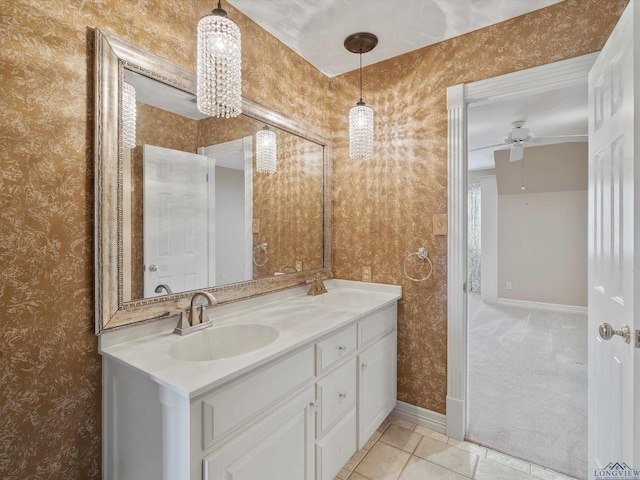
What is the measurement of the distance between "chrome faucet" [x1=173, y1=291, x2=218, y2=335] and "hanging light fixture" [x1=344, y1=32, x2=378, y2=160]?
1.28 meters

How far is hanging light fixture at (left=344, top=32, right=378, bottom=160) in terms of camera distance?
6.62 ft

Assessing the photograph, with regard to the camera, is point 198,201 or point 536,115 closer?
point 198,201

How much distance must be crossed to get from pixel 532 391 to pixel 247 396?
2.60 m

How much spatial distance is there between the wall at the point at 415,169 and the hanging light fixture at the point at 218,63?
4.17 ft

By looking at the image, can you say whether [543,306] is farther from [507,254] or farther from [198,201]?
[198,201]

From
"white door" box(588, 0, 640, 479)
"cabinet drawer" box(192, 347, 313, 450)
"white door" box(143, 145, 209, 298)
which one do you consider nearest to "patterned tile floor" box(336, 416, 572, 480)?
"white door" box(588, 0, 640, 479)

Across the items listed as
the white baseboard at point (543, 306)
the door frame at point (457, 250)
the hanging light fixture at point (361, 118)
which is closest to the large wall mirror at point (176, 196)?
the hanging light fixture at point (361, 118)

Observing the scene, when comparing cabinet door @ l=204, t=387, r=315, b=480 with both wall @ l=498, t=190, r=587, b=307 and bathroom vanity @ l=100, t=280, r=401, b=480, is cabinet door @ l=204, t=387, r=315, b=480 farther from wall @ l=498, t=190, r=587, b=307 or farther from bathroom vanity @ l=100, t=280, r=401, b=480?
wall @ l=498, t=190, r=587, b=307

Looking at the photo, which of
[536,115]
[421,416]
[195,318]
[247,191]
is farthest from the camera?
[536,115]

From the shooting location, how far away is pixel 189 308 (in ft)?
4.80

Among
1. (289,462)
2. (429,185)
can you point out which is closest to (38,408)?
(289,462)

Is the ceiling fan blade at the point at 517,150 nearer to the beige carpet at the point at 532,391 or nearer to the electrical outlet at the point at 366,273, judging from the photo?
the beige carpet at the point at 532,391

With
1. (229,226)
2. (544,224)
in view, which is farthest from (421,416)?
(544,224)

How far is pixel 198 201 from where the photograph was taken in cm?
159
